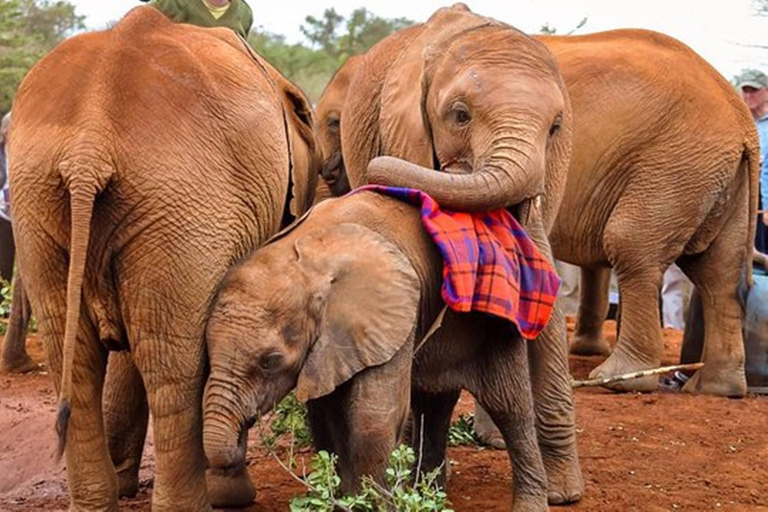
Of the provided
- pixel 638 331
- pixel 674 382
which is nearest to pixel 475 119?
pixel 638 331

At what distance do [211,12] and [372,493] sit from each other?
9.10 ft

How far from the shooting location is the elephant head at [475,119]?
4.77m

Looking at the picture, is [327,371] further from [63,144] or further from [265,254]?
[63,144]

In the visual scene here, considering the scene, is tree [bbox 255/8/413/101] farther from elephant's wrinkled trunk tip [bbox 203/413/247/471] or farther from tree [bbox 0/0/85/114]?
elephant's wrinkled trunk tip [bbox 203/413/247/471]

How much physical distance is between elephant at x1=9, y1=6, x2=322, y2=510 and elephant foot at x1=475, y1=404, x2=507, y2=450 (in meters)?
2.04

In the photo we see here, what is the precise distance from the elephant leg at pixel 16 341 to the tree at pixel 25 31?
1025 cm

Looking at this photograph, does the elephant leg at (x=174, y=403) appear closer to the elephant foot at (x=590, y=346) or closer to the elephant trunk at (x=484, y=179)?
the elephant trunk at (x=484, y=179)

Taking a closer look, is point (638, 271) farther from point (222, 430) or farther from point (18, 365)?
point (222, 430)

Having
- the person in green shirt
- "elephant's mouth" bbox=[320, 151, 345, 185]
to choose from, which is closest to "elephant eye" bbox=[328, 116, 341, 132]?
"elephant's mouth" bbox=[320, 151, 345, 185]

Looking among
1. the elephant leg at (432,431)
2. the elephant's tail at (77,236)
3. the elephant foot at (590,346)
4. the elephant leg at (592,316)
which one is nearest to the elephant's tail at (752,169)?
the elephant leg at (592,316)

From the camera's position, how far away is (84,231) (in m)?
4.34

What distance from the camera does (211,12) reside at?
21.2 ft

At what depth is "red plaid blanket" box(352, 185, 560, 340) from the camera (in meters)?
4.63

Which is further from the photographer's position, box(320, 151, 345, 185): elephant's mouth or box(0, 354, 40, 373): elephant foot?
box(0, 354, 40, 373): elephant foot
